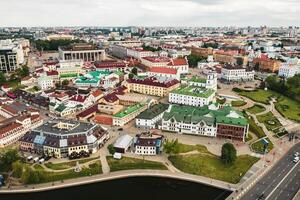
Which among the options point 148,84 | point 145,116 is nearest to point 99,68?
point 148,84

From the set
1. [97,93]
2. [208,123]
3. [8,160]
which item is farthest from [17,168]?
[97,93]

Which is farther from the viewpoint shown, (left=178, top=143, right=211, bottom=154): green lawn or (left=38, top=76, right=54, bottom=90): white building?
(left=38, top=76, right=54, bottom=90): white building

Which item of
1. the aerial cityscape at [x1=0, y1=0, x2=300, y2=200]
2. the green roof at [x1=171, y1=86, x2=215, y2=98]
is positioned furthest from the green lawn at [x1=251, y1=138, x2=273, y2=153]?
the green roof at [x1=171, y1=86, x2=215, y2=98]

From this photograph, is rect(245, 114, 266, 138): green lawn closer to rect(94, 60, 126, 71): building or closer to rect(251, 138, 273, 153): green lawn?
rect(251, 138, 273, 153): green lawn

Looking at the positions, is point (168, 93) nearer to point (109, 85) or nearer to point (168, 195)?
point (109, 85)

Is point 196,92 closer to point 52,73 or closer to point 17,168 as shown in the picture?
point 17,168
